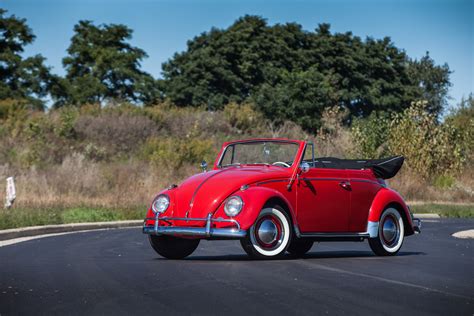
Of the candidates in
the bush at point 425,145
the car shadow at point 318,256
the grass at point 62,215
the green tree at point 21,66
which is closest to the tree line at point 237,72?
the green tree at point 21,66

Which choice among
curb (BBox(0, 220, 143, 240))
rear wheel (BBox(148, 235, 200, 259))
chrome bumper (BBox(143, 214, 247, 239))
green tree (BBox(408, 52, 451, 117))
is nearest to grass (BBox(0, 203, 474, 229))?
curb (BBox(0, 220, 143, 240))

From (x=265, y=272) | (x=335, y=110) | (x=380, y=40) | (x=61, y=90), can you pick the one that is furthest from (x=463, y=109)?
(x=265, y=272)

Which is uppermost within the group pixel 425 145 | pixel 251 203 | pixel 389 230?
pixel 425 145

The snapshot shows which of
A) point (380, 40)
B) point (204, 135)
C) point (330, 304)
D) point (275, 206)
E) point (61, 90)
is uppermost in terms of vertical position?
point (380, 40)

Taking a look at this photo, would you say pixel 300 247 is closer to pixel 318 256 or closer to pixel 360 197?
pixel 318 256

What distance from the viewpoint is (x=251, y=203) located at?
40.1 ft

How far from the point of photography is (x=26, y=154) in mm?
38531

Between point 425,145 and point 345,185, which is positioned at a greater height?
point 425,145

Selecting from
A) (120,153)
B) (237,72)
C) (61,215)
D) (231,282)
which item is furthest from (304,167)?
(237,72)

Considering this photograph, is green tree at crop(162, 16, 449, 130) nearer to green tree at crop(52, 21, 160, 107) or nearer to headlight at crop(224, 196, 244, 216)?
green tree at crop(52, 21, 160, 107)

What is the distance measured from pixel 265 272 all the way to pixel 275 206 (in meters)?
1.73

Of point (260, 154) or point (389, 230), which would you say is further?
point (389, 230)

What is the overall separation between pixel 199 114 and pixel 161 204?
135 ft

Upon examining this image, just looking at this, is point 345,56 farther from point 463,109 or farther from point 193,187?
point 193,187
